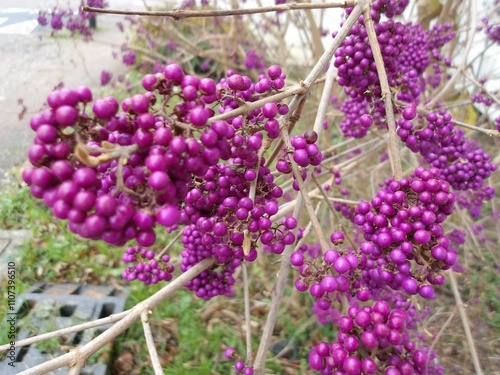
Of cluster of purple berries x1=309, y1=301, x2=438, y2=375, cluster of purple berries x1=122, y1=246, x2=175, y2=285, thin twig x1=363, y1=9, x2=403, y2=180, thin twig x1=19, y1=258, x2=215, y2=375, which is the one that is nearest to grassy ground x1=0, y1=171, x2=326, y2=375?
cluster of purple berries x1=122, y1=246, x2=175, y2=285

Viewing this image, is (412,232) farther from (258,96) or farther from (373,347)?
(258,96)

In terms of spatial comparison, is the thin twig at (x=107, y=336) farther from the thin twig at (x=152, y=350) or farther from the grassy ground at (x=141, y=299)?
the grassy ground at (x=141, y=299)

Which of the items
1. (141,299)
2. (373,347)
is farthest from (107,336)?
(141,299)

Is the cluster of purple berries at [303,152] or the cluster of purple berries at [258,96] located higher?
the cluster of purple berries at [258,96]

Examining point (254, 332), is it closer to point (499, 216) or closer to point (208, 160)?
point (499, 216)

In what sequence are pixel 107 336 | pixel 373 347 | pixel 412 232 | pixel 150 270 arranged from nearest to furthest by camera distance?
pixel 373 347 < pixel 412 232 < pixel 107 336 < pixel 150 270

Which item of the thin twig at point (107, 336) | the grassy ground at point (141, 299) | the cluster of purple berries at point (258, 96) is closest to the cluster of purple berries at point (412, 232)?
the cluster of purple berries at point (258, 96)

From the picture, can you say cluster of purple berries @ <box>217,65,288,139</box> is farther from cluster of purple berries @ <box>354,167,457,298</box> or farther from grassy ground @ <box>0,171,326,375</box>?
grassy ground @ <box>0,171,326,375</box>

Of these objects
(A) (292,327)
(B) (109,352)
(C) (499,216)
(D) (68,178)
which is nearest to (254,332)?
(A) (292,327)
